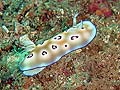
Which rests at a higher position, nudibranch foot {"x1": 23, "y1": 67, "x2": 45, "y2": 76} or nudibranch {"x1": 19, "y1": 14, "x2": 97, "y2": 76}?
nudibranch {"x1": 19, "y1": 14, "x2": 97, "y2": 76}

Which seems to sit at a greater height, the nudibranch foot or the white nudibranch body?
the white nudibranch body

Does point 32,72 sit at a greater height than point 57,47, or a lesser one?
lesser

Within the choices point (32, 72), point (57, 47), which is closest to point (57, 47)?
point (57, 47)

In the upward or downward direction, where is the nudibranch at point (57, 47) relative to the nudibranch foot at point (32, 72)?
upward

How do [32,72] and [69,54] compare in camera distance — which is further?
[69,54]

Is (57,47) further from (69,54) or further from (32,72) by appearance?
(32,72)

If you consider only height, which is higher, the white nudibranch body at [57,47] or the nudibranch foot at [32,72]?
the white nudibranch body at [57,47]
